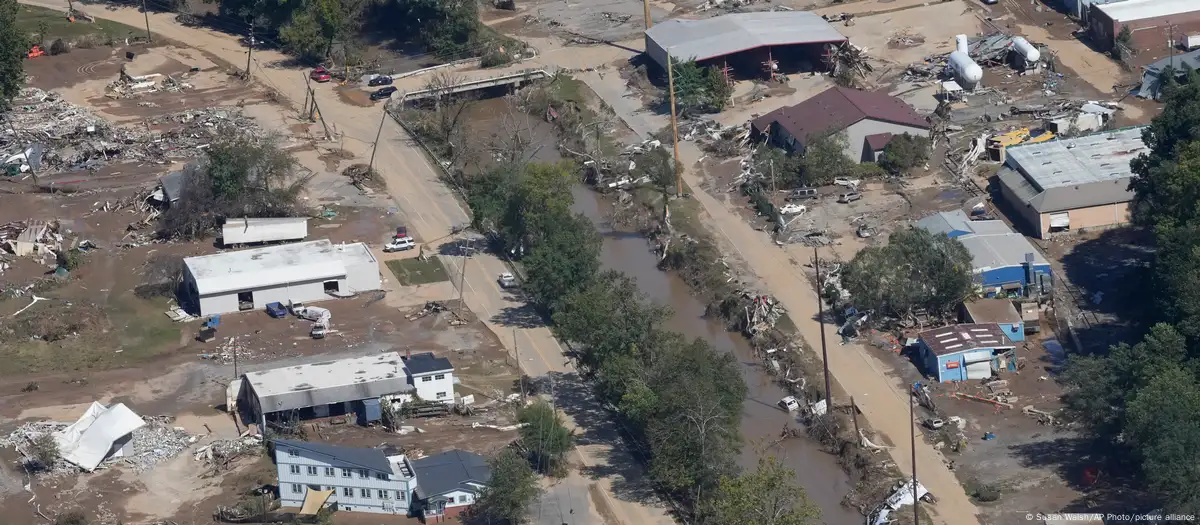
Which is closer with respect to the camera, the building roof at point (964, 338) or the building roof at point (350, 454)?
the building roof at point (350, 454)

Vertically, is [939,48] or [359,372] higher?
[359,372]

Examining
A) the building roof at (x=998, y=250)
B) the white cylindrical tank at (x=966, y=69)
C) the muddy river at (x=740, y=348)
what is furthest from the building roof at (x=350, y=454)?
the white cylindrical tank at (x=966, y=69)

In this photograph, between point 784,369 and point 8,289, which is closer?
point 784,369

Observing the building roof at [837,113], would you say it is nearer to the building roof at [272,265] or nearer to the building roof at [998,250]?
the building roof at [998,250]

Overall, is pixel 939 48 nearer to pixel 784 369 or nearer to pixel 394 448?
pixel 784 369

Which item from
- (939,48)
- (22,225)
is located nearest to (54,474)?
(22,225)

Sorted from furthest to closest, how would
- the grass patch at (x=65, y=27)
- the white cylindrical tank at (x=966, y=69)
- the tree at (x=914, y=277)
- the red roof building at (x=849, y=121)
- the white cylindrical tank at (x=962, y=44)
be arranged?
the grass patch at (x=65, y=27) < the white cylindrical tank at (x=962, y=44) < the white cylindrical tank at (x=966, y=69) < the red roof building at (x=849, y=121) < the tree at (x=914, y=277)

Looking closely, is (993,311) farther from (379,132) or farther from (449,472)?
(379,132)
